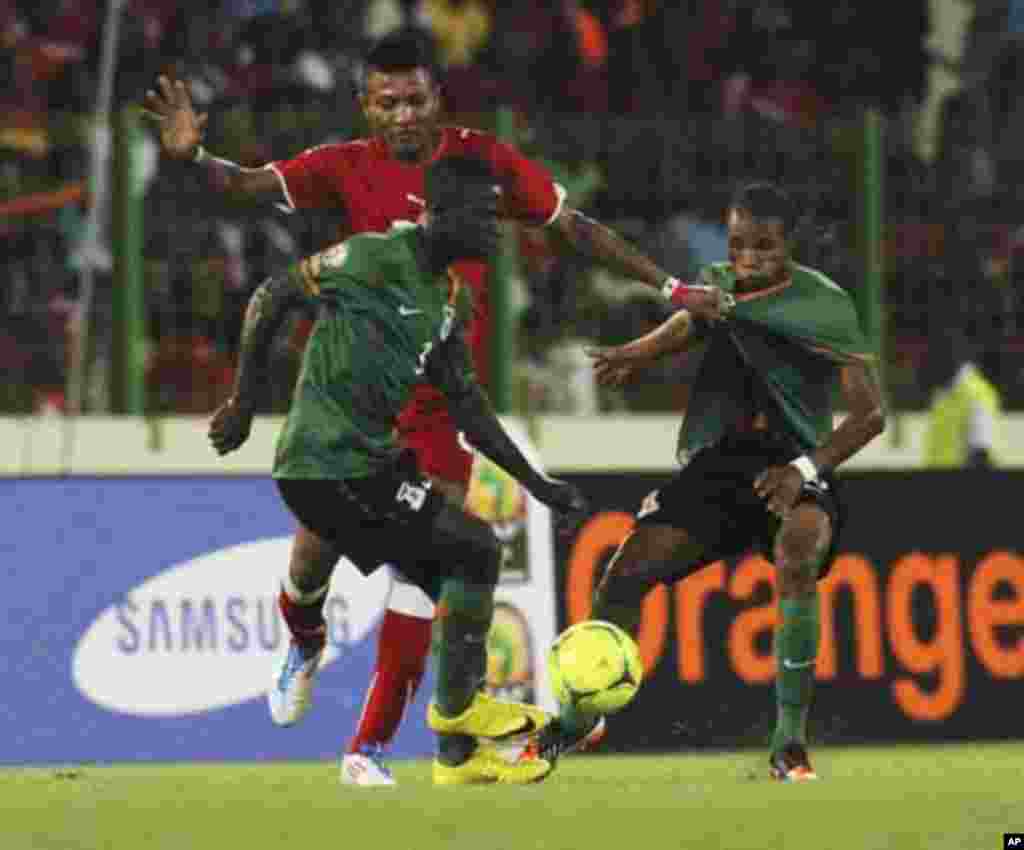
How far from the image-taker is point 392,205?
32.0 feet

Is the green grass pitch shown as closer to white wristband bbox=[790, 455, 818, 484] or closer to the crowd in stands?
white wristband bbox=[790, 455, 818, 484]

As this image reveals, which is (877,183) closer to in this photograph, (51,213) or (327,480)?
(51,213)

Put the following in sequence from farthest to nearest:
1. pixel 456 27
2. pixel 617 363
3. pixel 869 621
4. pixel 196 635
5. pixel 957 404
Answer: pixel 456 27 < pixel 957 404 < pixel 869 621 < pixel 196 635 < pixel 617 363

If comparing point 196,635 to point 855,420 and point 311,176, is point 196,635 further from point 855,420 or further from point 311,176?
point 855,420

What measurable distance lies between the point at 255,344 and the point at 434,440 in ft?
2.41

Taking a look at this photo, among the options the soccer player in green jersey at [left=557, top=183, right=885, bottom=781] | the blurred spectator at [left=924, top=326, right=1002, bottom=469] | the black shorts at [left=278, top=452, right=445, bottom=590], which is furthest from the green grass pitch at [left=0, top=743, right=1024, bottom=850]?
the blurred spectator at [left=924, top=326, right=1002, bottom=469]

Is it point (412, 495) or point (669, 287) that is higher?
point (669, 287)

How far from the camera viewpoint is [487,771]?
9.71 meters

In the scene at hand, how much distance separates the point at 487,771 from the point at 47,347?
6097mm

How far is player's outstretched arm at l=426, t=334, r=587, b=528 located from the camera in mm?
9172

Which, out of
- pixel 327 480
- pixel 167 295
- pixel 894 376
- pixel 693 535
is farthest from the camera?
pixel 894 376

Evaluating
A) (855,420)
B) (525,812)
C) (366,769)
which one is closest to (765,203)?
(855,420)

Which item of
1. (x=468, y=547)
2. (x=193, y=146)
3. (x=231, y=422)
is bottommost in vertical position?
(x=468, y=547)

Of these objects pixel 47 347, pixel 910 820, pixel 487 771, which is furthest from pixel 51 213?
pixel 910 820
